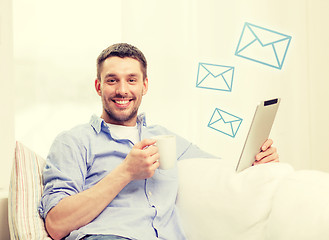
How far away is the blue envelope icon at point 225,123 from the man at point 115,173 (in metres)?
0.94

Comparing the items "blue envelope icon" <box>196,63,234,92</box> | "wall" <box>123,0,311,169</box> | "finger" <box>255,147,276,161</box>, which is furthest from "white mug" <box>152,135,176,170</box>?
"blue envelope icon" <box>196,63,234,92</box>

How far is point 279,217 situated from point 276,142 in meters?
1.58

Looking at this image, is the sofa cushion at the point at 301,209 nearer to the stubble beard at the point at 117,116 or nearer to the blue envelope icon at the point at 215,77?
the stubble beard at the point at 117,116

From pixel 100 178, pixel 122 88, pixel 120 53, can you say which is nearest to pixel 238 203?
pixel 100 178

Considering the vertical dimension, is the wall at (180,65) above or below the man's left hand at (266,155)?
above

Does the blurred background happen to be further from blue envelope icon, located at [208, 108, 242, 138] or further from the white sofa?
the white sofa

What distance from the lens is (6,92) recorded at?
6.84ft

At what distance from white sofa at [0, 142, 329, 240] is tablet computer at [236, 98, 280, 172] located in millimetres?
71

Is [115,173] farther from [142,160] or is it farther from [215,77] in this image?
[215,77]

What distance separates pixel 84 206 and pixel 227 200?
47cm

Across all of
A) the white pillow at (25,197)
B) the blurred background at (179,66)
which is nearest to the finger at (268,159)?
the white pillow at (25,197)

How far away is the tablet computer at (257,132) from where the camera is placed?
1353 mm

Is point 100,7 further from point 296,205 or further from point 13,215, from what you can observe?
point 296,205

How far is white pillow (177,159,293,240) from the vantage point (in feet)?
4.11
